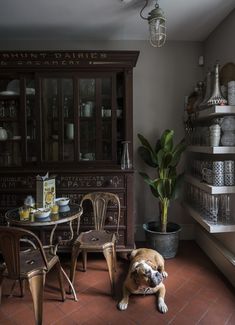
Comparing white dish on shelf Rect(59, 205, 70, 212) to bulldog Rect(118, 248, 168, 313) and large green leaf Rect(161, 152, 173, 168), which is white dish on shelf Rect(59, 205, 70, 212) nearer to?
bulldog Rect(118, 248, 168, 313)

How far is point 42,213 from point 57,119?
121 centimetres

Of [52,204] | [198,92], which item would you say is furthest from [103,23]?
[52,204]

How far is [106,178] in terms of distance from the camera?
2.78 m

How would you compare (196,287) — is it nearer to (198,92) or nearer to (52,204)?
(52,204)

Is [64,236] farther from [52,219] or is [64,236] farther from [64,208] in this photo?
[52,219]

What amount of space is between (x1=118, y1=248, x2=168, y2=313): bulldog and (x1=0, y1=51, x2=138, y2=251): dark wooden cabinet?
638mm

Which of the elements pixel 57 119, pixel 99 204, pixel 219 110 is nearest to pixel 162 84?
pixel 219 110

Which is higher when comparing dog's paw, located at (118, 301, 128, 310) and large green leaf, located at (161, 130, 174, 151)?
large green leaf, located at (161, 130, 174, 151)

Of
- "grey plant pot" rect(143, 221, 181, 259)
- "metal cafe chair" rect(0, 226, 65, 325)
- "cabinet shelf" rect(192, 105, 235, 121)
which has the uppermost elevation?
"cabinet shelf" rect(192, 105, 235, 121)

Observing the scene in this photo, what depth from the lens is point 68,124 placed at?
2.91m

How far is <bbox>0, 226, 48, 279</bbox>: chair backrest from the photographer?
1.64 metres

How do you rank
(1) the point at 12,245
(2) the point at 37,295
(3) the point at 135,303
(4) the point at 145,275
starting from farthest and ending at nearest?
(3) the point at 135,303
(4) the point at 145,275
(2) the point at 37,295
(1) the point at 12,245

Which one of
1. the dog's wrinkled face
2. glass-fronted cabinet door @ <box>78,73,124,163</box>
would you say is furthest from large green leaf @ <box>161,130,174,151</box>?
the dog's wrinkled face

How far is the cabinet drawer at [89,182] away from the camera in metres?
2.78
